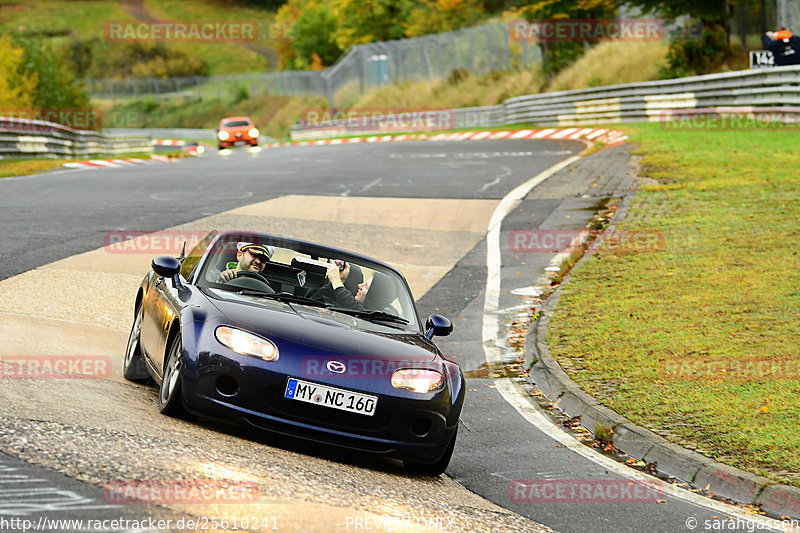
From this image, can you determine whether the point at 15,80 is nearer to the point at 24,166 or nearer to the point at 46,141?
the point at 46,141

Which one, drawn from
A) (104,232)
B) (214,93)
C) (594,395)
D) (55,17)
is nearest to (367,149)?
(104,232)

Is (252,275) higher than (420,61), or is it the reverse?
(420,61)

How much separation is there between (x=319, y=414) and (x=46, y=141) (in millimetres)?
27020

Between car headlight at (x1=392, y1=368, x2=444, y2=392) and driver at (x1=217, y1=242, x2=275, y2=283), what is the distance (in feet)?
5.34

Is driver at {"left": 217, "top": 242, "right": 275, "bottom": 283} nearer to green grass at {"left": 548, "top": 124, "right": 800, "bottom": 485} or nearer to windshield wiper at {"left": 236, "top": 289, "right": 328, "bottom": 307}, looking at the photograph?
windshield wiper at {"left": 236, "top": 289, "right": 328, "bottom": 307}

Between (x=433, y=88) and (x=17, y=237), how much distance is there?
47868 millimetres

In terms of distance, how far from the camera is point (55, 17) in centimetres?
14825

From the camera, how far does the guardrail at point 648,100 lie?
28.0 m

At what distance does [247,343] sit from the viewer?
21.5ft

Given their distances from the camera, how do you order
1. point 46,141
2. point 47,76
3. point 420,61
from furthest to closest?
point 420,61, point 47,76, point 46,141

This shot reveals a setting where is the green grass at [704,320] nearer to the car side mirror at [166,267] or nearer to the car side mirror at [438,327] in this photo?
the car side mirror at [438,327]

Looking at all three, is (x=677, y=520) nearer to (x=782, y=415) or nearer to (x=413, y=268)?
(x=782, y=415)

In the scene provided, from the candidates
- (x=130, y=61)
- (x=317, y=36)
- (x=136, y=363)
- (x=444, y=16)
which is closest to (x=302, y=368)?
(x=136, y=363)

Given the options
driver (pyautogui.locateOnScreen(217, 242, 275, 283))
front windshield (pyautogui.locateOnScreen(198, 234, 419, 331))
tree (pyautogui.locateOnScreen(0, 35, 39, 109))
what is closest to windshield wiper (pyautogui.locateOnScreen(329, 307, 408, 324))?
front windshield (pyautogui.locateOnScreen(198, 234, 419, 331))
